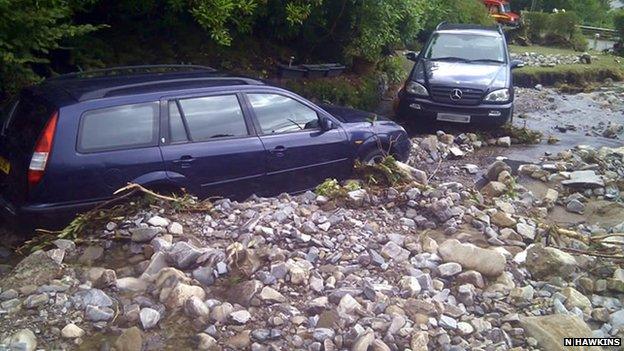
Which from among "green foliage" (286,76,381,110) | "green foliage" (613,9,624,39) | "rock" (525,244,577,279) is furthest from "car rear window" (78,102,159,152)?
"green foliage" (613,9,624,39)

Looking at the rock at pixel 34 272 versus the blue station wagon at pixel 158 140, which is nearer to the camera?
the rock at pixel 34 272

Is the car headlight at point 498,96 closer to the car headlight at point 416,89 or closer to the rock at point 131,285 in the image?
the car headlight at point 416,89

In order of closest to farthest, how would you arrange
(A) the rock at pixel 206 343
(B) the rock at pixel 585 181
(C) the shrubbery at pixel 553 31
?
(A) the rock at pixel 206 343
(B) the rock at pixel 585 181
(C) the shrubbery at pixel 553 31

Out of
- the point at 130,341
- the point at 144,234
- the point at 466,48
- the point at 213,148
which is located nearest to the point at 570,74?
the point at 466,48

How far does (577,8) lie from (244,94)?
1320 inches

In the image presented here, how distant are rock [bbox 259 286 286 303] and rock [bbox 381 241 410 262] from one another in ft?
3.64

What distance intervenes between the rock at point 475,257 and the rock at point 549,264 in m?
0.37

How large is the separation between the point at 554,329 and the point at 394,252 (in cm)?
142

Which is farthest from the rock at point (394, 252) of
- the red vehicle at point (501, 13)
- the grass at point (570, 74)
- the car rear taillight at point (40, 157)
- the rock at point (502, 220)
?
the red vehicle at point (501, 13)

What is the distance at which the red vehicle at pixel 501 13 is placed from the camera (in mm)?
28403

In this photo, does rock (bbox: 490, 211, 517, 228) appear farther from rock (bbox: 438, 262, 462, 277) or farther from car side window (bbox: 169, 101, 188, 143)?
car side window (bbox: 169, 101, 188, 143)

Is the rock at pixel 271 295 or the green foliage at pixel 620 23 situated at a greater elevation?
the rock at pixel 271 295

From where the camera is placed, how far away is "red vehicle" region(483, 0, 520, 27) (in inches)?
1118

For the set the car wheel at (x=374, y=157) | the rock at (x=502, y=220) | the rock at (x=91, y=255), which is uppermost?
the rock at (x=91, y=255)
